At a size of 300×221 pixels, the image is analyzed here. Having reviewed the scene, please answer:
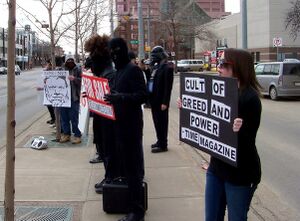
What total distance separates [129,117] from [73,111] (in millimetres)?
5310

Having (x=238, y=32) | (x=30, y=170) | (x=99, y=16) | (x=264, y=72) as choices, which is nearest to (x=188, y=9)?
(x=238, y=32)

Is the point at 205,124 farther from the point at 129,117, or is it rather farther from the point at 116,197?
the point at 116,197

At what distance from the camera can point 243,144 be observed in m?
3.52

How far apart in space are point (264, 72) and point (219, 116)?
19.5 metres

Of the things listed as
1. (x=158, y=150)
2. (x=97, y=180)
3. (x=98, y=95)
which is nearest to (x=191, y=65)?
(x=158, y=150)

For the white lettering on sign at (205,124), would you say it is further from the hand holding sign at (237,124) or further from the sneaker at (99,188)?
the sneaker at (99,188)

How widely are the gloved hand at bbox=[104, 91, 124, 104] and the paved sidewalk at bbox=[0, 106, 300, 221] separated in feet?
4.04

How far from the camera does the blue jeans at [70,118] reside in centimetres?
1017

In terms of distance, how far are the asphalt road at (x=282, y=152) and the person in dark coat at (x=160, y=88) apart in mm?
1856

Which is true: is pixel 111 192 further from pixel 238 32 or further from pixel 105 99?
pixel 238 32

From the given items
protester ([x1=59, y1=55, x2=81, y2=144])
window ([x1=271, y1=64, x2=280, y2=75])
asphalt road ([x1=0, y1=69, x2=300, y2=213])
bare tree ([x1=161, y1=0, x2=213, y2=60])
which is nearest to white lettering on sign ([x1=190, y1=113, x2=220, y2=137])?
asphalt road ([x1=0, y1=69, x2=300, y2=213])

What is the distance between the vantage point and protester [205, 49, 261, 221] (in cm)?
348

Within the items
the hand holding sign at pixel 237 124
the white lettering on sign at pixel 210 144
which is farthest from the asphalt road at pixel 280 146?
the hand holding sign at pixel 237 124

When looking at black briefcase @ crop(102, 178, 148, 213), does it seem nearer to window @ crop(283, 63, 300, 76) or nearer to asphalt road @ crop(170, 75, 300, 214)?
asphalt road @ crop(170, 75, 300, 214)
